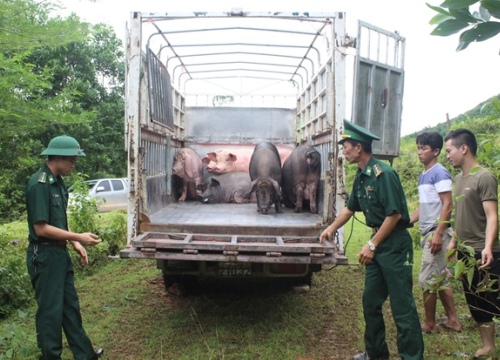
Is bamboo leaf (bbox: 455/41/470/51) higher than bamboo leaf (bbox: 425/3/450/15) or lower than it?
lower

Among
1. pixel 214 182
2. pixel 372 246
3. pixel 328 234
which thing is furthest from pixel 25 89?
pixel 372 246

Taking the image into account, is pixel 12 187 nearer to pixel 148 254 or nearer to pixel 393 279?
pixel 148 254

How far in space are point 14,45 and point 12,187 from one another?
10.9ft

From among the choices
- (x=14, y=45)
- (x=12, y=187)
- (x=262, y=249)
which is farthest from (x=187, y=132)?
(x=262, y=249)

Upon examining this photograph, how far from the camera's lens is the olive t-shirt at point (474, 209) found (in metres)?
3.21

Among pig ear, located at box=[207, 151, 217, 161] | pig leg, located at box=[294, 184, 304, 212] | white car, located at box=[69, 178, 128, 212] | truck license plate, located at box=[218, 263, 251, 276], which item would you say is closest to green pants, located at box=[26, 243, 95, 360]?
truck license plate, located at box=[218, 263, 251, 276]

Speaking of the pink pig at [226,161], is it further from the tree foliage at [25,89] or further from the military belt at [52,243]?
the military belt at [52,243]

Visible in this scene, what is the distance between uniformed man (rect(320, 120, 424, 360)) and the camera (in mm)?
3268

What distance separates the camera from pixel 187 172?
20.7 feet

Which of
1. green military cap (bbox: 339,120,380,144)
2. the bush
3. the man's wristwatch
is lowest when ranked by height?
the bush

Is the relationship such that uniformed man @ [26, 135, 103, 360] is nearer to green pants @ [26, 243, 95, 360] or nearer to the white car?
green pants @ [26, 243, 95, 360]

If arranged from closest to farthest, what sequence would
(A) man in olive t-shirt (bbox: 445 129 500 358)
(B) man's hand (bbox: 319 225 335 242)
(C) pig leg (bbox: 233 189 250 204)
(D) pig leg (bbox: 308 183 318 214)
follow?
1. (A) man in olive t-shirt (bbox: 445 129 500 358)
2. (B) man's hand (bbox: 319 225 335 242)
3. (D) pig leg (bbox: 308 183 318 214)
4. (C) pig leg (bbox: 233 189 250 204)

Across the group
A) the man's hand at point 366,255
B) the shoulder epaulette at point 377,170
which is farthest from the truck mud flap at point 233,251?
Answer: the shoulder epaulette at point 377,170

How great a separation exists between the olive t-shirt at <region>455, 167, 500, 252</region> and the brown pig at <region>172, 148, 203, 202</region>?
3780 millimetres
